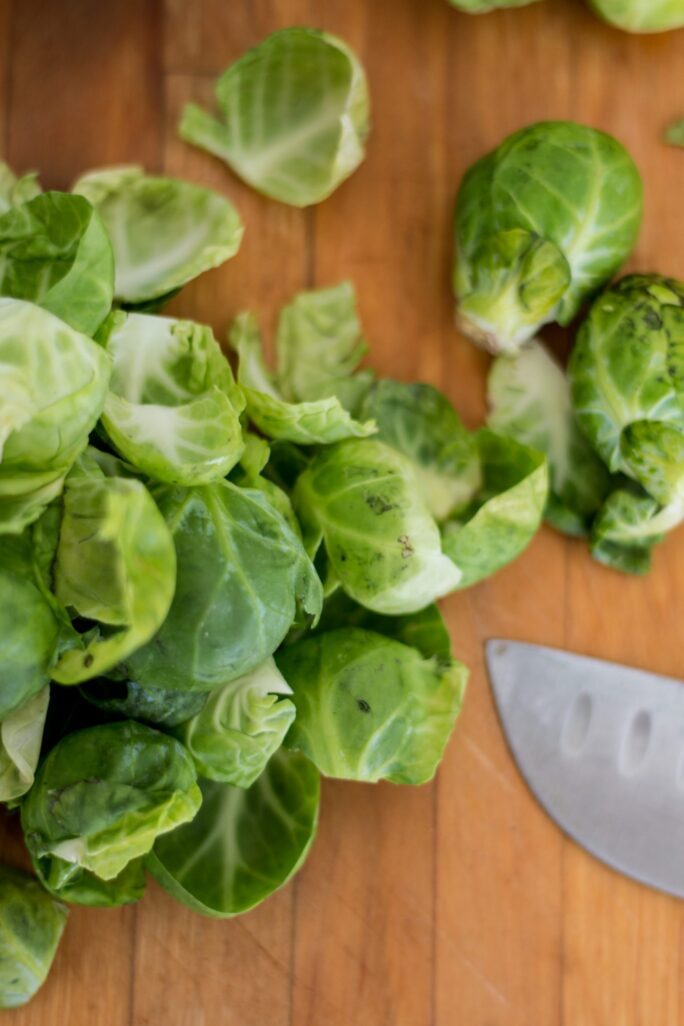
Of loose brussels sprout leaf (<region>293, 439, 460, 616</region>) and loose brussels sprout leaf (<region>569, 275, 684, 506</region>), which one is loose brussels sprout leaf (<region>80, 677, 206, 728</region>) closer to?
loose brussels sprout leaf (<region>293, 439, 460, 616</region>)

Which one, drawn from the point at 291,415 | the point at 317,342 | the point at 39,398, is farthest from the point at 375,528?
the point at 39,398

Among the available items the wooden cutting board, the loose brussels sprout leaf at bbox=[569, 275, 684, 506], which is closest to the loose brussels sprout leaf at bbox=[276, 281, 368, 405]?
the wooden cutting board

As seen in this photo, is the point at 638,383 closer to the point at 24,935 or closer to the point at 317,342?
the point at 317,342

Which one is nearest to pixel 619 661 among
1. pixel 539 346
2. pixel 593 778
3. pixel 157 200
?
pixel 593 778

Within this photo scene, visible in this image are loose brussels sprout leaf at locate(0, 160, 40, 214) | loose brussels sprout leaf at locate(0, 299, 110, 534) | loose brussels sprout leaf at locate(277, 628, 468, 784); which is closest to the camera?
loose brussels sprout leaf at locate(0, 299, 110, 534)

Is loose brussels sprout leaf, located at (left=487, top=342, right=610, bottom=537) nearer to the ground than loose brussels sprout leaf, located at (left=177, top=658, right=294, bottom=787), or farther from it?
farther from it

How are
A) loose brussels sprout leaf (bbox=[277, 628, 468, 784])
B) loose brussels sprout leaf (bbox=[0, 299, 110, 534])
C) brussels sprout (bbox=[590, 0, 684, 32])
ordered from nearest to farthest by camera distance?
1. loose brussels sprout leaf (bbox=[0, 299, 110, 534])
2. loose brussels sprout leaf (bbox=[277, 628, 468, 784])
3. brussels sprout (bbox=[590, 0, 684, 32])
